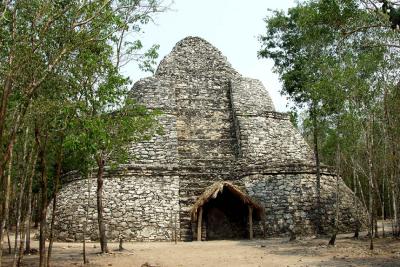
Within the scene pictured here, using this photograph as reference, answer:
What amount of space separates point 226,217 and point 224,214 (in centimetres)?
12

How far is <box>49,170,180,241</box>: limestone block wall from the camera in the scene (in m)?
14.3

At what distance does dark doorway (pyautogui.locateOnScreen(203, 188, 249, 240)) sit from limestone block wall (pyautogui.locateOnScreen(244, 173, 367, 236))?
732 millimetres

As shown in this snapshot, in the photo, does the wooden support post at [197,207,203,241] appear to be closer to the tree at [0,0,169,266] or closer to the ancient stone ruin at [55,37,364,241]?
the ancient stone ruin at [55,37,364,241]

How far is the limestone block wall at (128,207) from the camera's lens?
1430 centimetres

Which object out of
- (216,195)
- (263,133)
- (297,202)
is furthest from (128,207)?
(263,133)

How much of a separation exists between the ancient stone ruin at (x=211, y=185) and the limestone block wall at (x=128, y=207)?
32 mm

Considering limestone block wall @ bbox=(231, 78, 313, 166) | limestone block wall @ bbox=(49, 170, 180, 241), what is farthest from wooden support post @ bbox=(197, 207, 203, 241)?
limestone block wall @ bbox=(231, 78, 313, 166)

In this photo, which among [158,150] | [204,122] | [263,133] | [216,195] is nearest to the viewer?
[216,195]

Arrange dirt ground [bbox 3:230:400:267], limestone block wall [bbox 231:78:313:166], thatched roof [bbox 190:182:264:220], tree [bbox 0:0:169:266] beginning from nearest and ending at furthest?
tree [bbox 0:0:169:266] → dirt ground [bbox 3:230:400:267] → thatched roof [bbox 190:182:264:220] → limestone block wall [bbox 231:78:313:166]

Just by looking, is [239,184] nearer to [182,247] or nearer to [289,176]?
[289,176]

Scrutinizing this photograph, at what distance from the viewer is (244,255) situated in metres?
10.6

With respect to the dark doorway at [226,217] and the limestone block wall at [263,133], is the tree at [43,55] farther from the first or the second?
the limestone block wall at [263,133]

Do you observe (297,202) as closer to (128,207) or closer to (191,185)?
(191,185)

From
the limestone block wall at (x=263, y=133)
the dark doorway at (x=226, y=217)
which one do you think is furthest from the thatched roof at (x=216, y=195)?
the limestone block wall at (x=263, y=133)
